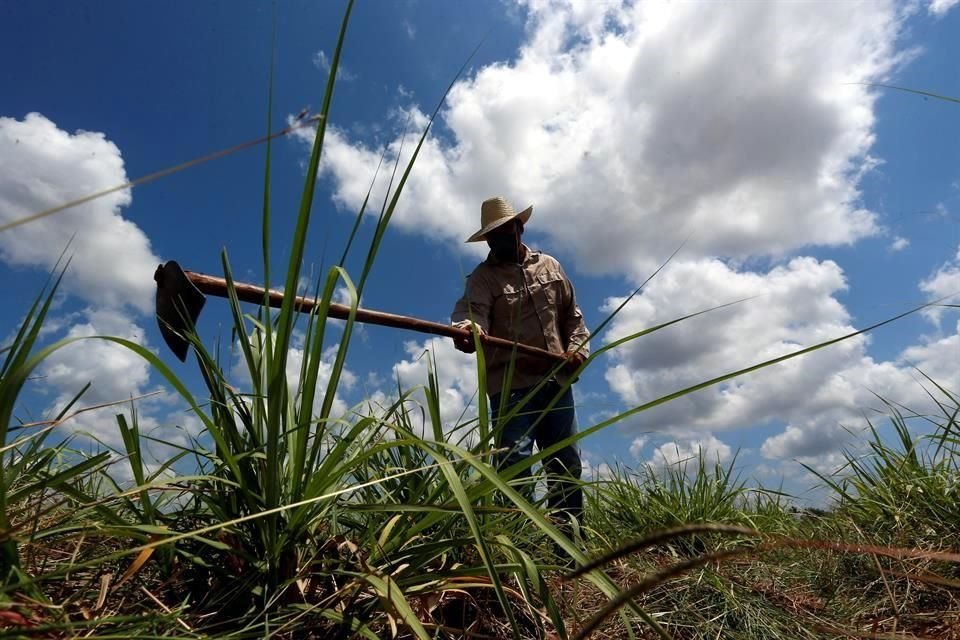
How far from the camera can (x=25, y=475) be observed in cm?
154

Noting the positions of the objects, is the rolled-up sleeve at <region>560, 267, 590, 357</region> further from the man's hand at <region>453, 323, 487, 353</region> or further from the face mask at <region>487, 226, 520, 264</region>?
the man's hand at <region>453, 323, 487, 353</region>

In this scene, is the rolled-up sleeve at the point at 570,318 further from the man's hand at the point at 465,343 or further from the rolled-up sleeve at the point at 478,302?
the man's hand at the point at 465,343

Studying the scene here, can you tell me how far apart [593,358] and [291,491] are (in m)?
0.68

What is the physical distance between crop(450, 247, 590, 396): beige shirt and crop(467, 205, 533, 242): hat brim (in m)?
0.20

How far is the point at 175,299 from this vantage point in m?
1.80

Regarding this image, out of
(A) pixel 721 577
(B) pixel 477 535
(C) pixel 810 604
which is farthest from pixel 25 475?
(C) pixel 810 604

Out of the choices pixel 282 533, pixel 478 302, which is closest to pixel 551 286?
pixel 478 302

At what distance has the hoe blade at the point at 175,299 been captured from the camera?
5.86ft

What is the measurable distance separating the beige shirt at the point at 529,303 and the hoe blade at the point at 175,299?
220 centimetres

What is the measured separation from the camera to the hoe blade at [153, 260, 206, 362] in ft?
5.86

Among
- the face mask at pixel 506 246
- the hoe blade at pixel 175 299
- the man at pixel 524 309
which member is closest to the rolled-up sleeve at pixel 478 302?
the man at pixel 524 309

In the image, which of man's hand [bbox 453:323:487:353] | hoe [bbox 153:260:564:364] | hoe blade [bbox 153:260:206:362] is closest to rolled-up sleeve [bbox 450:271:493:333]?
man's hand [bbox 453:323:487:353]

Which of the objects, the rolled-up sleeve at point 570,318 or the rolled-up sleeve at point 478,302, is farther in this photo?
the rolled-up sleeve at point 570,318

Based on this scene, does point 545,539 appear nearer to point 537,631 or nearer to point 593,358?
point 537,631
